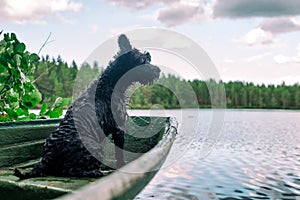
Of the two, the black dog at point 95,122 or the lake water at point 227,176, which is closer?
the black dog at point 95,122

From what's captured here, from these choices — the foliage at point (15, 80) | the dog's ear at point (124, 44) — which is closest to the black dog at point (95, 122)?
the dog's ear at point (124, 44)

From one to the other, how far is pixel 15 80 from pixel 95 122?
6.79 ft

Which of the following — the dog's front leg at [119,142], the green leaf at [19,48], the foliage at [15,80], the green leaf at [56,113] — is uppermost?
the green leaf at [19,48]

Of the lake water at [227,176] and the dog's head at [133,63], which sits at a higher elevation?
the dog's head at [133,63]

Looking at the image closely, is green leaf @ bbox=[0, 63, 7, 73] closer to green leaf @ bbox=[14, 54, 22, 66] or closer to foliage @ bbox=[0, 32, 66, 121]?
foliage @ bbox=[0, 32, 66, 121]

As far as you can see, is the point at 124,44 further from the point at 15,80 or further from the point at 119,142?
the point at 15,80

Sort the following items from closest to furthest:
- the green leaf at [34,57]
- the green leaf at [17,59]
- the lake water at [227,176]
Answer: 1. the green leaf at [17,59]
2. the green leaf at [34,57]
3. the lake water at [227,176]

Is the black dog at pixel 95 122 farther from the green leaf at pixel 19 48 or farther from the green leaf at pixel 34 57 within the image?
the green leaf at pixel 34 57

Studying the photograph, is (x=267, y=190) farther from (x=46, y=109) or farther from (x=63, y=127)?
(x=63, y=127)

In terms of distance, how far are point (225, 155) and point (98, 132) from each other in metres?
15.4

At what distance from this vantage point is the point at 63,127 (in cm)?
358

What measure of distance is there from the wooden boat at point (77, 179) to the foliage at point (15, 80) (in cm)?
77

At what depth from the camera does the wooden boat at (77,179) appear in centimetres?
131

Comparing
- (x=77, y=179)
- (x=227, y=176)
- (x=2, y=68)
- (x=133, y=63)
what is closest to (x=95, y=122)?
(x=77, y=179)
